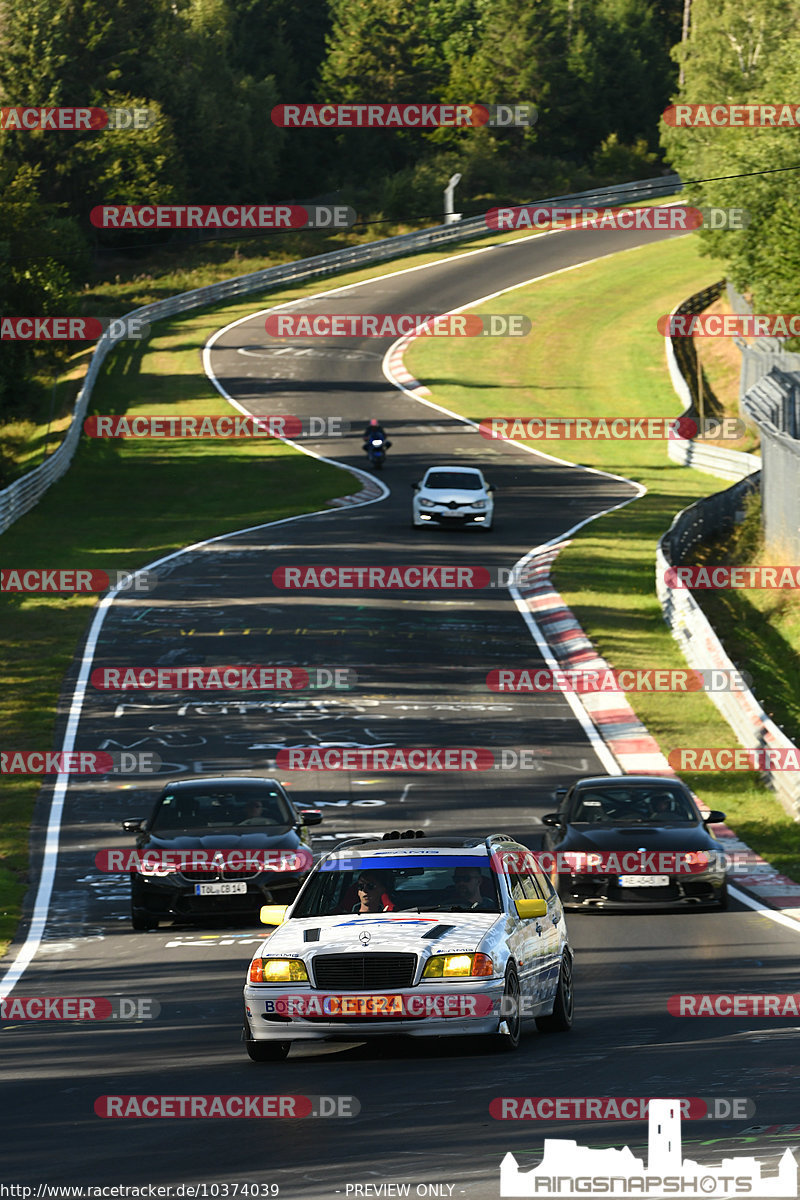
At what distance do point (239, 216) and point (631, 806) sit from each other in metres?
84.1

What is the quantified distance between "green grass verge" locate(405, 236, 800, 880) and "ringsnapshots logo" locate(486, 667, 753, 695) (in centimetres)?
40

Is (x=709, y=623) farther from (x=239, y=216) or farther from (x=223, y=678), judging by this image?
(x=239, y=216)

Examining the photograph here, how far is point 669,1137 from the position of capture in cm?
807

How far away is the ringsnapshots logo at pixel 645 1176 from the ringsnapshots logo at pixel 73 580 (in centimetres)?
2928

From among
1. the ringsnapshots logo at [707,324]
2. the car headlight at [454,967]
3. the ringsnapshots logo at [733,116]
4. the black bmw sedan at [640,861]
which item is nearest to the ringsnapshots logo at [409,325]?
the ringsnapshots logo at [707,324]

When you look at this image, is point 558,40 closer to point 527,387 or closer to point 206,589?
point 527,387

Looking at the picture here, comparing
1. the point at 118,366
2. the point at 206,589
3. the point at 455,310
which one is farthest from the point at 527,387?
the point at 206,589

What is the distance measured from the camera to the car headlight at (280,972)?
35.0 ft

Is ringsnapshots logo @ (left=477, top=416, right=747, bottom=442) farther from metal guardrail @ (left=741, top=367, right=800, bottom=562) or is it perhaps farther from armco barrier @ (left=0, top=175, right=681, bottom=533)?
metal guardrail @ (left=741, top=367, right=800, bottom=562)

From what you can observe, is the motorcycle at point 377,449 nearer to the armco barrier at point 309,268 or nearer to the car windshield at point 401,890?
the armco barrier at point 309,268

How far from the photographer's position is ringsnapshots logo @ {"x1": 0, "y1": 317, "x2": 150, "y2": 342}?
56.2 meters

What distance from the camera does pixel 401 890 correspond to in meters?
11.6

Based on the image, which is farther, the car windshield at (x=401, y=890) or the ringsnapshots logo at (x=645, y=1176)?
the car windshield at (x=401, y=890)
